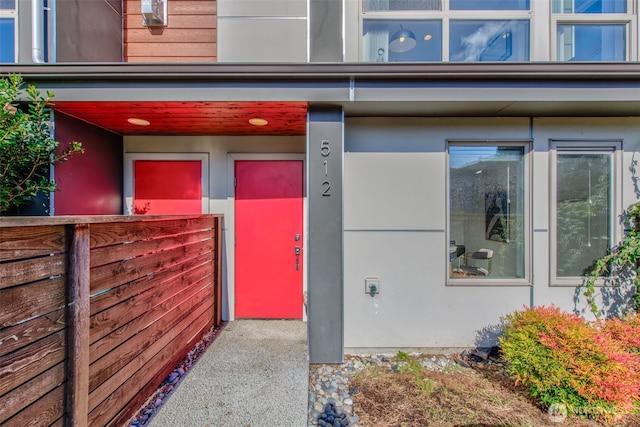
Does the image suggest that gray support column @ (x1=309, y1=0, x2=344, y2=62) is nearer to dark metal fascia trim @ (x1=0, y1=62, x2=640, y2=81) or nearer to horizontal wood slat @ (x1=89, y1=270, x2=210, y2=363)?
dark metal fascia trim @ (x1=0, y1=62, x2=640, y2=81)

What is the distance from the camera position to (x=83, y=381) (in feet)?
5.31

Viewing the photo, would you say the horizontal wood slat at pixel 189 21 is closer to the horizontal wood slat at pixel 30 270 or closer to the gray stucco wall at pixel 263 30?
the gray stucco wall at pixel 263 30

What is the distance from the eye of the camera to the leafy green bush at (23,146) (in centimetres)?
221

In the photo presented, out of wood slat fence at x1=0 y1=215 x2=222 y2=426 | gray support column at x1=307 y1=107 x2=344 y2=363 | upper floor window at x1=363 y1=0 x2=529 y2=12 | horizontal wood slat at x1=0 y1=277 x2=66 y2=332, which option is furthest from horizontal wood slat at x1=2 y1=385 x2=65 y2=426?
upper floor window at x1=363 y1=0 x2=529 y2=12

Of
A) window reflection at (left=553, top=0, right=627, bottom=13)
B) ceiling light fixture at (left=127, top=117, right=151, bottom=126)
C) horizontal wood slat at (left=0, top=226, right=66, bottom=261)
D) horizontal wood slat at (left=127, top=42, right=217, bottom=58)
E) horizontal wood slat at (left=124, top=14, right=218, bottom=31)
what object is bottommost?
horizontal wood slat at (left=0, top=226, right=66, bottom=261)

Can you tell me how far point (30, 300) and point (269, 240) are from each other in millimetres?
2498

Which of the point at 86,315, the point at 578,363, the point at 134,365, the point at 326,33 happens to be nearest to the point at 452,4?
the point at 326,33

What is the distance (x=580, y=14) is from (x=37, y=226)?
497 centimetres

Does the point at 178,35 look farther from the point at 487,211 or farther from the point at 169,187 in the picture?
the point at 487,211

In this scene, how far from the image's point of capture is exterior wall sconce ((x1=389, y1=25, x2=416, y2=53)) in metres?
3.15

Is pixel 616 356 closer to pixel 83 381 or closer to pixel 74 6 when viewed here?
pixel 83 381

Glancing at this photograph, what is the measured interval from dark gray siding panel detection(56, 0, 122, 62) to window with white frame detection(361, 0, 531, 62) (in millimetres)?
2992

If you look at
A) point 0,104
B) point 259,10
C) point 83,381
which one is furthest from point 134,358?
point 259,10

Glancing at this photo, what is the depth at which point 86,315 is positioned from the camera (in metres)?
1.64
